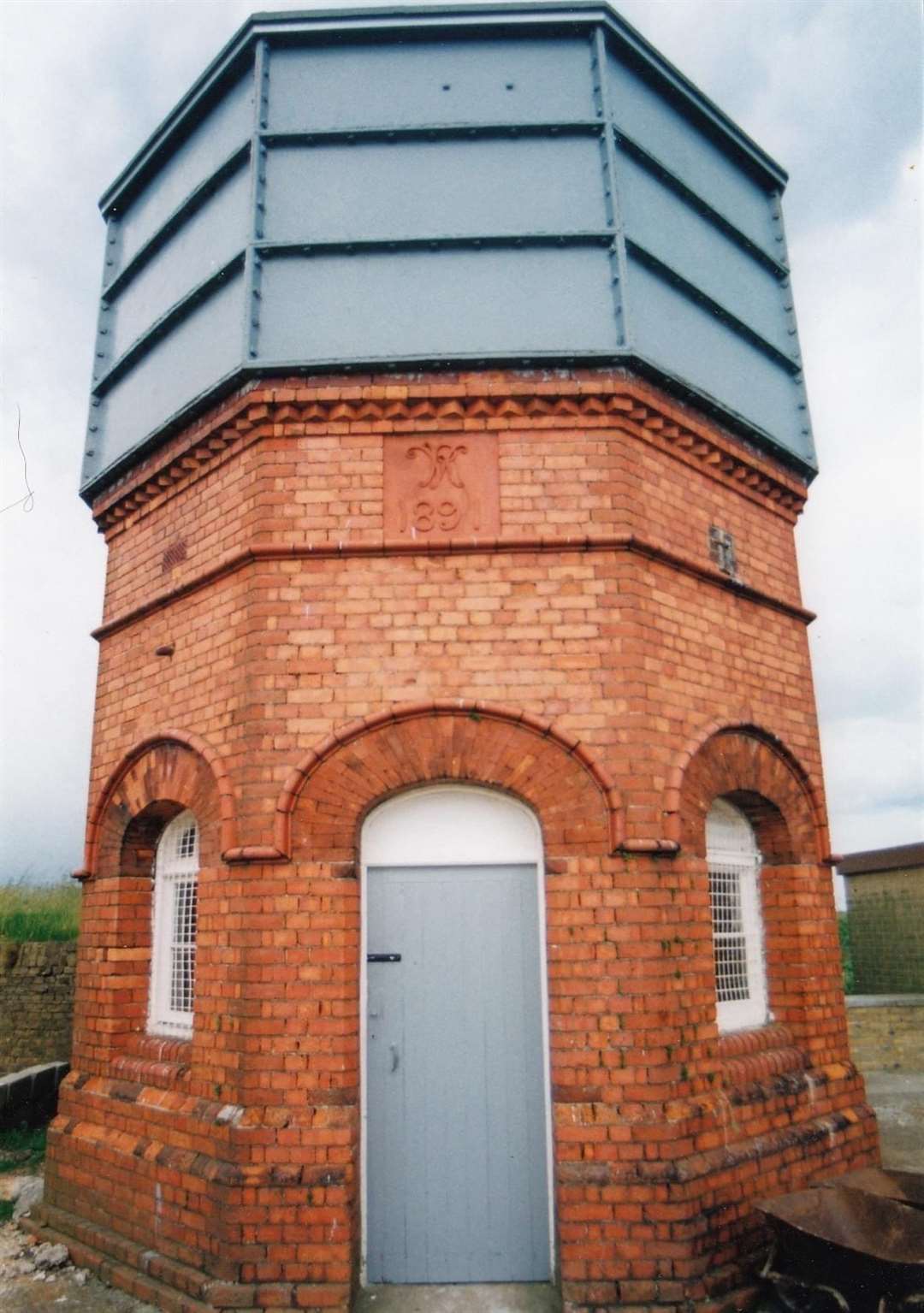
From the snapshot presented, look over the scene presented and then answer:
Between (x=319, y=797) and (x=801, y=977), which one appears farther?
(x=801, y=977)

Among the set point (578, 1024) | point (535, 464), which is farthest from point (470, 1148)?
point (535, 464)

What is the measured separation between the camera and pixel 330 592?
563cm

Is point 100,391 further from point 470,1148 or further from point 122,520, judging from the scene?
point 470,1148

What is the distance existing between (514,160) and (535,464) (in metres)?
2.39

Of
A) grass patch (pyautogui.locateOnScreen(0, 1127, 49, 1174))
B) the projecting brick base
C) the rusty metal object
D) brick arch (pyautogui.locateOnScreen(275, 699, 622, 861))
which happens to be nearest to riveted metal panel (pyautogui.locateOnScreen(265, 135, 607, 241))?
brick arch (pyautogui.locateOnScreen(275, 699, 622, 861))

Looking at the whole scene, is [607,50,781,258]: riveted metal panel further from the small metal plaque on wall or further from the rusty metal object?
the rusty metal object

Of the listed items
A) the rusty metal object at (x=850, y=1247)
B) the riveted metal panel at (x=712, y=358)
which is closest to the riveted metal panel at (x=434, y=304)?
the riveted metal panel at (x=712, y=358)

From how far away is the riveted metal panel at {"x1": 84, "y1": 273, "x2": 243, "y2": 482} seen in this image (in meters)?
6.45

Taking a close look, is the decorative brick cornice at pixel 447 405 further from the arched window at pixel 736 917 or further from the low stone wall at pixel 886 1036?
the low stone wall at pixel 886 1036

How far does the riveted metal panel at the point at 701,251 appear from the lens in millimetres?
6586

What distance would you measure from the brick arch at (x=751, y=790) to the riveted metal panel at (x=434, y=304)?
8.88ft

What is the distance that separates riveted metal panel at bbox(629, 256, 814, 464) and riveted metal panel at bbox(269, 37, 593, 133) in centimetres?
146

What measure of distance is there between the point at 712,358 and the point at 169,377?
414 centimetres

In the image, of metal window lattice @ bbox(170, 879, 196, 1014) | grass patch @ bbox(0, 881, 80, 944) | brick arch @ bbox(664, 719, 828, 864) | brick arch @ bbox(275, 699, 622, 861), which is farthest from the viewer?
grass patch @ bbox(0, 881, 80, 944)
